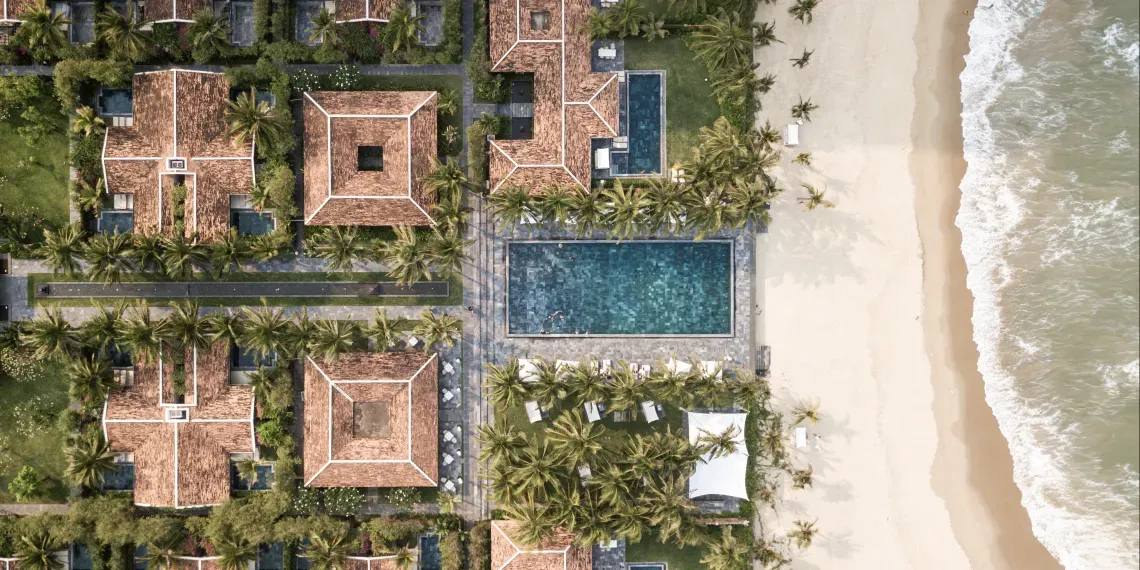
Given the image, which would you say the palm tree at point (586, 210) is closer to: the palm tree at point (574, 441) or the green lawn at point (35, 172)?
the palm tree at point (574, 441)

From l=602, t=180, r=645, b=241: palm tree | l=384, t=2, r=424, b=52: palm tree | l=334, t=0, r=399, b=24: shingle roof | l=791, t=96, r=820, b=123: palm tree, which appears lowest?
l=602, t=180, r=645, b=241: palm tree

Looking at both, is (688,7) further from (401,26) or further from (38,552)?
(38,552)

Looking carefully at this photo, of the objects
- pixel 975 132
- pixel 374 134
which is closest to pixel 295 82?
pixel 374 134

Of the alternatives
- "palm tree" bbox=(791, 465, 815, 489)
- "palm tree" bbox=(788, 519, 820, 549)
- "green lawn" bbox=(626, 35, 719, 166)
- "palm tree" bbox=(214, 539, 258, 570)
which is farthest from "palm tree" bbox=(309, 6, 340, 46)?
"palm tree" bbox=(788, 519, 820, 549)

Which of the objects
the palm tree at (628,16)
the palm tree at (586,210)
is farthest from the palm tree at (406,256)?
the palm tree at (628,16)

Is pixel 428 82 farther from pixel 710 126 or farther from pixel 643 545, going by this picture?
pixel 643 545

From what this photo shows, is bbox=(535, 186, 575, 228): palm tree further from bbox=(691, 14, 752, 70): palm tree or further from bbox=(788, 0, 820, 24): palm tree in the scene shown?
bbox=(788, 0, 820, 24): palm tree
